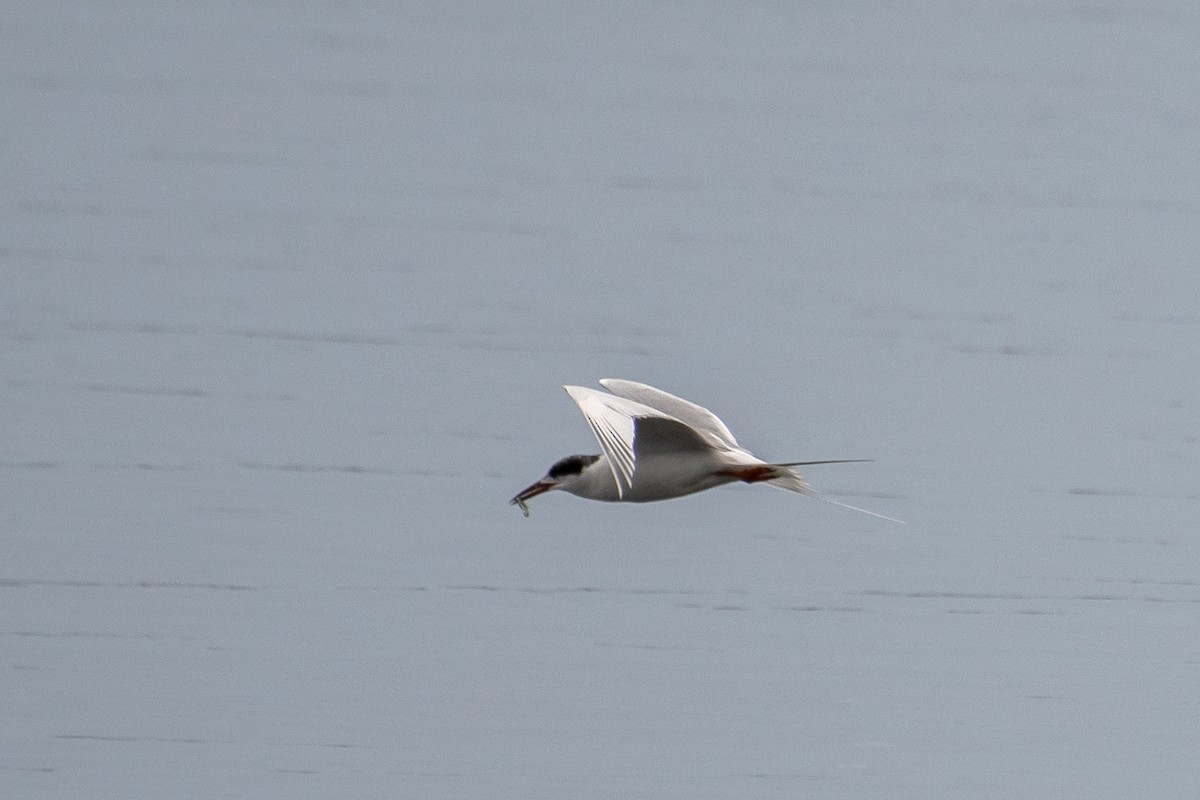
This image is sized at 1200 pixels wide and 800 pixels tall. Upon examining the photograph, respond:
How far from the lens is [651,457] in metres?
3.35

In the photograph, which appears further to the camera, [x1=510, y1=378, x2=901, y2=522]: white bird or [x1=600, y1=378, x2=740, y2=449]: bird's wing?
[x1=600, y1=378, x2=740, y2=449]: bird's wing

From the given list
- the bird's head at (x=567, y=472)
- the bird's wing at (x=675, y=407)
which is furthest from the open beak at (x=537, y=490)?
the bird's wing at (x=675, y=407)

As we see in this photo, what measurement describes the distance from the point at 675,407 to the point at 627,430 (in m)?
0.55

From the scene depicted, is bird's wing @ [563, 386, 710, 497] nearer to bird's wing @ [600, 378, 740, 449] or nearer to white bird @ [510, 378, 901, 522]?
white bird @ [510, 378, 901, 522]

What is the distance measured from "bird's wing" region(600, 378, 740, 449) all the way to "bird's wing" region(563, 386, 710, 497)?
147 mm

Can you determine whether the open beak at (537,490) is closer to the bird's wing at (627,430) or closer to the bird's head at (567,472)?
the bird's head at (567,472)

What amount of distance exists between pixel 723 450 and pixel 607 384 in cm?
29

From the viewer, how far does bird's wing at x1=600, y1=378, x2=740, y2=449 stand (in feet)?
11.5

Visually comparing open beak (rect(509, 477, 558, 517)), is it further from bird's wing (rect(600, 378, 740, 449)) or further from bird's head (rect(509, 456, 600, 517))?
bird's wing (rect(600, 378, 740, 449))

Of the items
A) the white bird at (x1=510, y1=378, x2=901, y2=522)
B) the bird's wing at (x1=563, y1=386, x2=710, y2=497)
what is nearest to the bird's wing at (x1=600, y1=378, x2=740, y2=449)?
the white bird at (x1=510, y1=378, x2=901, y2=522)

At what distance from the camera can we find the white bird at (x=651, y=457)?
305 cm

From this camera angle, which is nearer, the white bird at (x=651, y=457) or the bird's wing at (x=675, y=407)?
the white bird at (x=651, y=457)

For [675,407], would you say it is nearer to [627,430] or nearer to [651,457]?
[651,457]

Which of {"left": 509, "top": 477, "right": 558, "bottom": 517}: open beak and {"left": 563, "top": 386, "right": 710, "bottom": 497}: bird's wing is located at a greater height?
{"left": 563, "top": 386, "right": 710, "bottom": 497}: bird's wing
